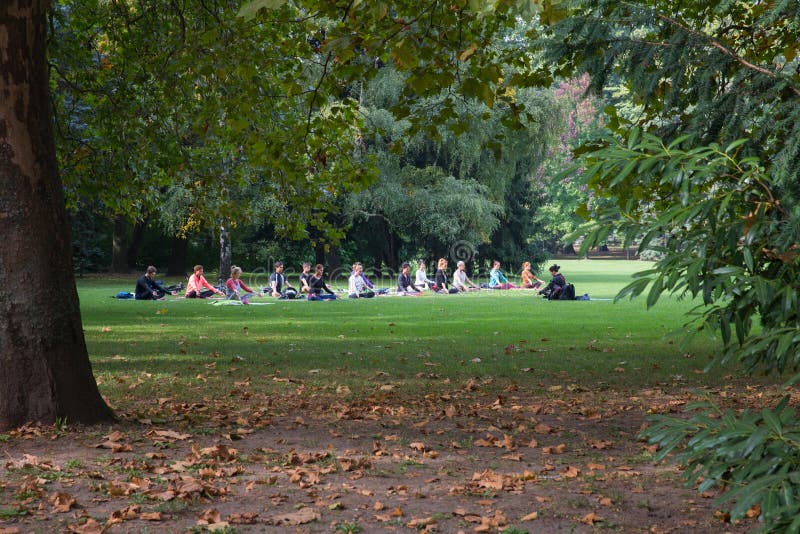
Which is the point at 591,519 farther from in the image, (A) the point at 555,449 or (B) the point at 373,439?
(B) the point at 373,439

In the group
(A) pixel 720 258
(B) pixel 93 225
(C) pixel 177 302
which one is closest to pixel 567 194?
(B) pixel 93 225

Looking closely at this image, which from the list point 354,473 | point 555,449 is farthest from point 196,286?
point 354,473

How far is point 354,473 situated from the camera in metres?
6.18

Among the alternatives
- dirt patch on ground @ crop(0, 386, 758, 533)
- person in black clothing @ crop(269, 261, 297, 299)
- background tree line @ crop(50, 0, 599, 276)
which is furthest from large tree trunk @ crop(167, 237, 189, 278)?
dirt patch on ground @ crop(0, 386, 758, 533)

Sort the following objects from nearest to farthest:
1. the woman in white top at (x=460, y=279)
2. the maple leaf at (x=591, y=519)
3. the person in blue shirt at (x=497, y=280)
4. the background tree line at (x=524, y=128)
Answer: the background tree line at (x=524, y=128) < the maple leaf at (x=591, y=519) < the woman in white top at (x=460, y=279) < the person in blue shirt at (x=497, y=280)

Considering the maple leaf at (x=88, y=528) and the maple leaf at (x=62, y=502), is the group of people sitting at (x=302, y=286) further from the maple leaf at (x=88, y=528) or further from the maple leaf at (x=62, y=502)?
the maple leaf at (x=88, y=528)

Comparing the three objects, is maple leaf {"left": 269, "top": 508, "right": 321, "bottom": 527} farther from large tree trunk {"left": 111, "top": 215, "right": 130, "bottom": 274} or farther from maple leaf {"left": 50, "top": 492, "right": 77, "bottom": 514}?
large tree trunk {"left": 111, "top": 215, "right": 130, "bottom": 274}

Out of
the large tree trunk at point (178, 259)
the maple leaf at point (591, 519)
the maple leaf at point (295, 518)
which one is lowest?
the maple leaf at point (295, 518)

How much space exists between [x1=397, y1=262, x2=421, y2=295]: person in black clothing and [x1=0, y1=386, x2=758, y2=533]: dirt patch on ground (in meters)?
20.3

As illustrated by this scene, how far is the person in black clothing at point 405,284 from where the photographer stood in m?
29.2

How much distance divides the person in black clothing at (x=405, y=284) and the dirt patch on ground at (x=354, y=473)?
66.6 ft

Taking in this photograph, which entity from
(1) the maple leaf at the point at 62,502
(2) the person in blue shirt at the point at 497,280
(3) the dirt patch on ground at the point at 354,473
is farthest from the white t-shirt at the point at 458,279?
(1) the maple leaf at the point at 62,502

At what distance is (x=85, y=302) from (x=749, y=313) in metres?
24.8

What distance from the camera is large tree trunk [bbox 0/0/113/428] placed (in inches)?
289
